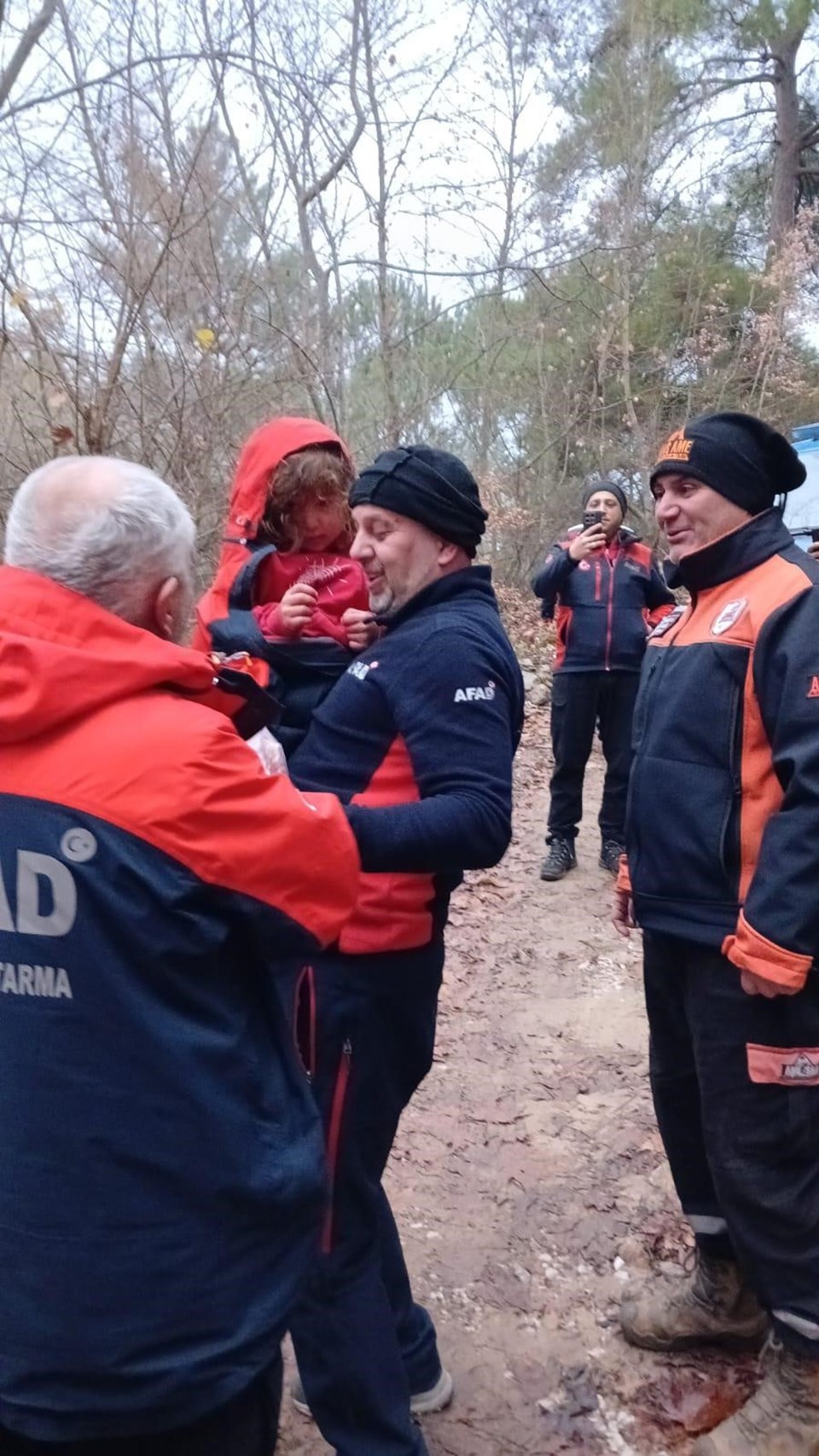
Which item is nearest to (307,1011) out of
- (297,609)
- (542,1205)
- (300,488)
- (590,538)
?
(297,609)

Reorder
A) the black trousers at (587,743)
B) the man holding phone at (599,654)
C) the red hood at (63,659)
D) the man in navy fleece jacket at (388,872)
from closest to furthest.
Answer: the red hood at (63,659) < the man in navy fleece jacket at (388,872) < the man holding phone at (599,654) < the black trousers at (587,743)

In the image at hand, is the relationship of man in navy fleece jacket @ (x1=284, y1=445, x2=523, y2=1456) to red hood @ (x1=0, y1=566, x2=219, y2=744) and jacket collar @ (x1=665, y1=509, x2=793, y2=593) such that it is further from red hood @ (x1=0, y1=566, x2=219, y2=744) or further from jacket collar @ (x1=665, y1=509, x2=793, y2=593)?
red hood @ (x1=0, y1=566, x2=219, y2=744)

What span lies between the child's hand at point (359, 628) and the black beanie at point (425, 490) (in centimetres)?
25

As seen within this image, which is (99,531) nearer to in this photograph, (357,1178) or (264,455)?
(264,455)

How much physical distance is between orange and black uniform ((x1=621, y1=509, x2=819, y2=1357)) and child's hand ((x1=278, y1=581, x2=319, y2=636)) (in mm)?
833

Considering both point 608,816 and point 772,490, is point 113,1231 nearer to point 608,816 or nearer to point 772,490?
point 772,490

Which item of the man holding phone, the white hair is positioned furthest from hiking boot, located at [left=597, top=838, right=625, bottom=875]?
the white hair

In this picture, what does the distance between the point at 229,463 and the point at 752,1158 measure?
6014 mm

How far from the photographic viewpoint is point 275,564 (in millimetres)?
2541

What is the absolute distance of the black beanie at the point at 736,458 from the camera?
2365mm

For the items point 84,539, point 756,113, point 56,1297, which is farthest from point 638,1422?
point 756,113

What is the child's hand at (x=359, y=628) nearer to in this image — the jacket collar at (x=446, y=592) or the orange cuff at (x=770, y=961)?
the jacket collar at (x=446, y=592)

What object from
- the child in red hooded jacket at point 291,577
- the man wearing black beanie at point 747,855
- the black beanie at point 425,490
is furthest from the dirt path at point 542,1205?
the black beanie at point 425,490

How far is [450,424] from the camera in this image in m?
14.4
